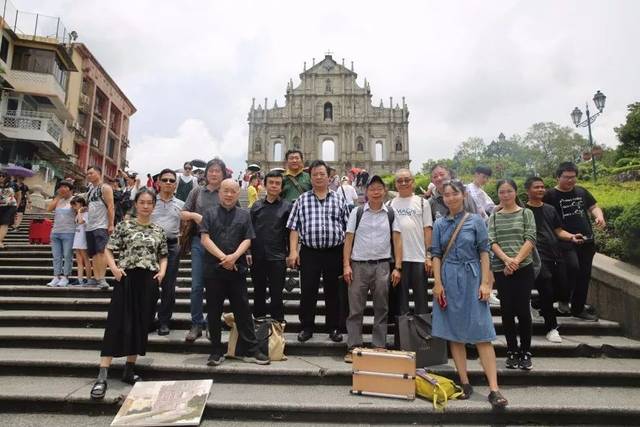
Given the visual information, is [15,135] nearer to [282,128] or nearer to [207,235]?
[207,235]

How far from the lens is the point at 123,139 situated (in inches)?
1409

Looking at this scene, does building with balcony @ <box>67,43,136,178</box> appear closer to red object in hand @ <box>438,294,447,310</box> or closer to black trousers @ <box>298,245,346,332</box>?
black trousers @ <box>298,245,346,332</box>

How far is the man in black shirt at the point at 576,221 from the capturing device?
4.51 meters

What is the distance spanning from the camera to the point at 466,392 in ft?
10.5

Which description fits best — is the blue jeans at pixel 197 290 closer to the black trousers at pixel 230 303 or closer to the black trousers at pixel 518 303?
the black trousers at pixel 230 303

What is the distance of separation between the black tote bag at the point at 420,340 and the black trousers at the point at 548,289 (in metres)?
1.51

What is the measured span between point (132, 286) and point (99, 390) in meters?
0.89

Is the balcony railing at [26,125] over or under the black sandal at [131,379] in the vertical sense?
over

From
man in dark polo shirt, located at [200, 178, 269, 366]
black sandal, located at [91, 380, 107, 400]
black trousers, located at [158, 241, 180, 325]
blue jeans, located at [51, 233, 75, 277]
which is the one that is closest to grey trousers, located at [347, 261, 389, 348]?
man in dark polo shirt, located at [200, 178, 269, 366]

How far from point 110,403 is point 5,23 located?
80.9 ft

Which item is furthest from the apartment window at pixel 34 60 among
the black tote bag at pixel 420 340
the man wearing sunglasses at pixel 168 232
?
the black tote bag at pixel 420 340

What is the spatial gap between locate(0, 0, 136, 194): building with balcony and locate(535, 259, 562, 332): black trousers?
2236cm

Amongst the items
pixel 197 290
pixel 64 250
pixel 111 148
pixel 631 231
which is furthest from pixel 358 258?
pixel 111 148

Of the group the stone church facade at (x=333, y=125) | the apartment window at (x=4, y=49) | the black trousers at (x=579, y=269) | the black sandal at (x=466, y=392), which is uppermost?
the stone church facade at (x=333, y=125)
